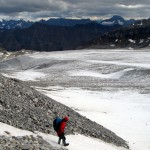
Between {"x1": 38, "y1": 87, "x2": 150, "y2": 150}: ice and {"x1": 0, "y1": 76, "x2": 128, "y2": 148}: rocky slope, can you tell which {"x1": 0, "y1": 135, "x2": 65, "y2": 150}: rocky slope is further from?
{"x1": 38, "y1": 87, "x2": 150, "y2": 150}: ice

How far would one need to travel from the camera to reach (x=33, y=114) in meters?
22.1

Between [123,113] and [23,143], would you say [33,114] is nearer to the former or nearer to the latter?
[23,143]

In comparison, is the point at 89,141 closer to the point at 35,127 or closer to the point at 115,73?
the point at 35,127

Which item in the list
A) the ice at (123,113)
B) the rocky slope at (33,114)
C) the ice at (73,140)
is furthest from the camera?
the ice at (123,113)

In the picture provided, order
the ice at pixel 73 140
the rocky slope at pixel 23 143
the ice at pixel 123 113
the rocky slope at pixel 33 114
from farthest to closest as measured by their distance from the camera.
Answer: the ice at pixel 123 113
the rocky slope at pixel 33 114
the ice at pixel 73 140
the rocky slope at pixel 23 143

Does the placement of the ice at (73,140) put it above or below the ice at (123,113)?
above

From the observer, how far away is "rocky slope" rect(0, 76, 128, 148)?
2045 centimetres

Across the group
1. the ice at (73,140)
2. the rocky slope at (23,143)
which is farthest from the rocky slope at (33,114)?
the rocky slope at (23,143)

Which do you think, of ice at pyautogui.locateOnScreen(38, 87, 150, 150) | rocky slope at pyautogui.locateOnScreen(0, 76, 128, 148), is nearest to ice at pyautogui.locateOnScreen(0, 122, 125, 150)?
rocky slope at pyautogui.locateOnScreen(0, 76, 128, 148)

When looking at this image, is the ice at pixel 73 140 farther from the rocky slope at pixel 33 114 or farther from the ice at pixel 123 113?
the ice at pixel 123 113

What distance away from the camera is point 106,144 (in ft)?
74.6

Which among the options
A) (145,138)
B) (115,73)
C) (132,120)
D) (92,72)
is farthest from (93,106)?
(92,72)

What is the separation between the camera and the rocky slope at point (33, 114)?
20.5 m

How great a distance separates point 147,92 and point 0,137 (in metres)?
42.1
